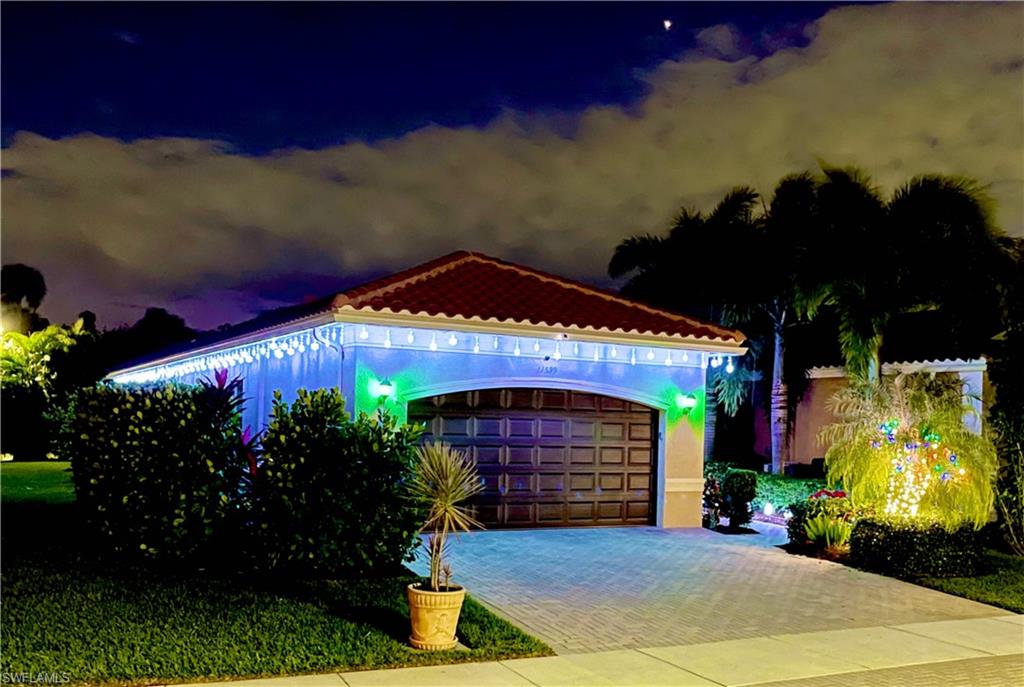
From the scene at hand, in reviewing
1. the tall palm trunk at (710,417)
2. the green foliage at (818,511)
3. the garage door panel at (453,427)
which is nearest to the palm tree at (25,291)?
the tall palm trunk at (710,417)

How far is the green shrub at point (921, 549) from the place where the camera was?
11.8 meters

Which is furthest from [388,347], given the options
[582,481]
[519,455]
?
[582,481]

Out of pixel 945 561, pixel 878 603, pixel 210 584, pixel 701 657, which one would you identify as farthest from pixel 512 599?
pixel 945 561

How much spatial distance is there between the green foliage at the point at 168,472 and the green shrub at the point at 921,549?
27.3 feet

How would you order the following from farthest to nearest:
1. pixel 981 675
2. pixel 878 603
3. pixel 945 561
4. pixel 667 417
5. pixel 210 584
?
pixel 667 417 → pixel 945 561 → pixel 878 603 → pixel 210 584 → pixel 981 675

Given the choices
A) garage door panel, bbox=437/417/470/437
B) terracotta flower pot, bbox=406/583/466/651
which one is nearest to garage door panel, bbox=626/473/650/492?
garage door panel, bbox=437/417/470/437

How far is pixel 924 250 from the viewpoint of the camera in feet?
64.0

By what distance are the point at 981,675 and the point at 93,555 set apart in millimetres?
9477

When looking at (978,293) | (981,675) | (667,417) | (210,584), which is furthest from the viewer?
(978,293)

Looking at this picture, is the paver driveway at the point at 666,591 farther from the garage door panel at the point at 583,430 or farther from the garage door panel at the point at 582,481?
the garage door panel at the point at 583,430

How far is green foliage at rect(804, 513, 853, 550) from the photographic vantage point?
13.3 metres

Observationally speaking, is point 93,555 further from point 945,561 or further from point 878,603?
point 945,561

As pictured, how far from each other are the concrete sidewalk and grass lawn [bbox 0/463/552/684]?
36 centimetres

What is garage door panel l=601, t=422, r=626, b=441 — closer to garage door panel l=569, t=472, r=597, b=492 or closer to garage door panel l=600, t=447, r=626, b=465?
garage door panel l=600, t=447, r=626, b=465
